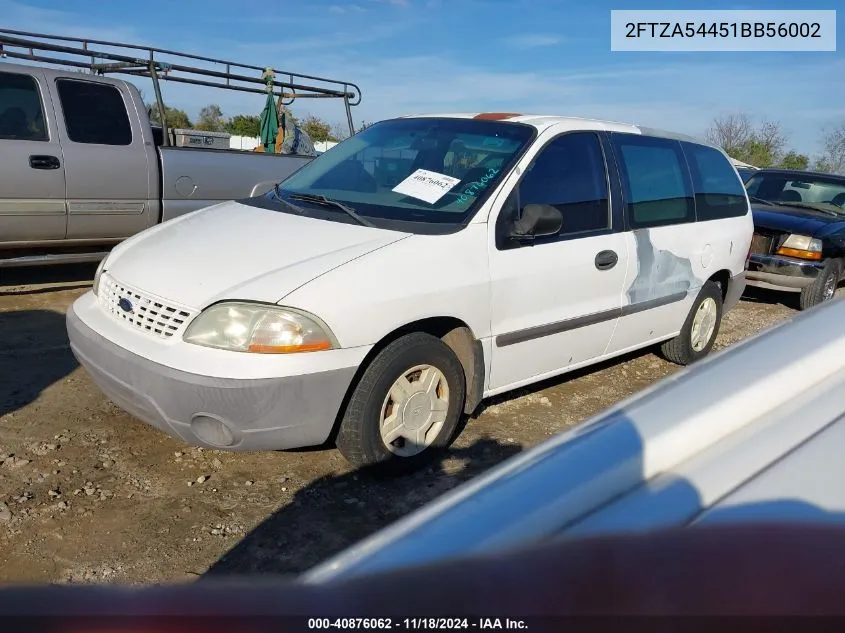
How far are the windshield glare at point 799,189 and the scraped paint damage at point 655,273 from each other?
4.76 meters

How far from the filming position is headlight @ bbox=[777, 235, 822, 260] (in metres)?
7.41

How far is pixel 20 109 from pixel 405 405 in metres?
4.52

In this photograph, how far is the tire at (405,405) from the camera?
3.06 metres

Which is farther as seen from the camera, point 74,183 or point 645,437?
point 74,183

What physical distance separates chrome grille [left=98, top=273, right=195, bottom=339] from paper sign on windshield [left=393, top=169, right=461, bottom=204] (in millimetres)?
1324

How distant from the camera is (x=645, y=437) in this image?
129 cm

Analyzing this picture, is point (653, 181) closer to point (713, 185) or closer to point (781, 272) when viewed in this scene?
point (713, 185)

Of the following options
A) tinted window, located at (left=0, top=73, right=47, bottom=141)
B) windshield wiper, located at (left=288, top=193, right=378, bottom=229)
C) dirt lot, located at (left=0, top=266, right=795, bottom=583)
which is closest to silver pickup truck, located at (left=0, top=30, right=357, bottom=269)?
tinted window, located at (left=0, top=73, right=47, bottom=141)

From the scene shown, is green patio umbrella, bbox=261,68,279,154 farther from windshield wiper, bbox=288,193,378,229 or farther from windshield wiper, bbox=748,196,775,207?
windshield wiper, bbox=748,196,775,207

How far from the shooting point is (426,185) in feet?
12.2

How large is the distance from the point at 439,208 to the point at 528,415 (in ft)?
4.68

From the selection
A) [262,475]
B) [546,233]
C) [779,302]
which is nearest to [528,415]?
[546,233]

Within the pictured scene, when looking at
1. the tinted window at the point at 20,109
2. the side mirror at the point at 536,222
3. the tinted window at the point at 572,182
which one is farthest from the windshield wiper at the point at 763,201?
the tinted window at the point at 20,109

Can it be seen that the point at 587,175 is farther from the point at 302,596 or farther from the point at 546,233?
the point at 302,596
